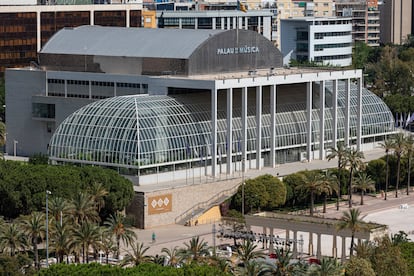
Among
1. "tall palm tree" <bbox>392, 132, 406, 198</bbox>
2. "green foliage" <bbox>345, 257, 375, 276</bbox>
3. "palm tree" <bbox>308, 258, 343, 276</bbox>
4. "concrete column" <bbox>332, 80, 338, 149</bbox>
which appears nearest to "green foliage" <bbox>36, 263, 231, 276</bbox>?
"palm tree" <bbox>308, 258, 343, 276</bbox>

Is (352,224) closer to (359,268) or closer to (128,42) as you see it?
(359,268)

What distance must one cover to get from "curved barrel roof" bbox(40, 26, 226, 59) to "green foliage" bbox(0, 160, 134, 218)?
2464cm

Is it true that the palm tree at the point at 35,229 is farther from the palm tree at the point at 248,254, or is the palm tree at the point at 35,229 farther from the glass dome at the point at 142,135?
the glass dome at the point at 142,135

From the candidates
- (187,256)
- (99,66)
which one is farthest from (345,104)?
(187,256)

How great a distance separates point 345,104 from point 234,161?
19410 mm

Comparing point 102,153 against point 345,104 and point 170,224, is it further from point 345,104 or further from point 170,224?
point 345,104

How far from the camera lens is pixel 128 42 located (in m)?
156

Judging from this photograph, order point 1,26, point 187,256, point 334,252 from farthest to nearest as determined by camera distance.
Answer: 1. point 1,26
2. point 334,252
3. point 187,256

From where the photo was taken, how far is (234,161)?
14600 cm

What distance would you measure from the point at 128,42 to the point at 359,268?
6023 centimetres

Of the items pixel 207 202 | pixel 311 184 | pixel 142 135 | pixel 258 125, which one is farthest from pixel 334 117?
pixel 142 135

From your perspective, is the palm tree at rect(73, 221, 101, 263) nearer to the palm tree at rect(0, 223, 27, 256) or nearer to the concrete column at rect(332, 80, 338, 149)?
the palm tree at rect(0, 223, 27, 256)

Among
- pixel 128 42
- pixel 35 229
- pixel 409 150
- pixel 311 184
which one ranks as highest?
pixel 128 42

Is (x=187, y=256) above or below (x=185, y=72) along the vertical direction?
below
